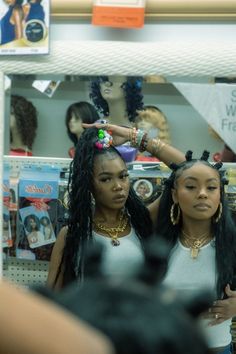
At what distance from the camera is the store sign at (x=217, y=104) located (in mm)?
564

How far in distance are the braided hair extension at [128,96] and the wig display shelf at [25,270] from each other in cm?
23

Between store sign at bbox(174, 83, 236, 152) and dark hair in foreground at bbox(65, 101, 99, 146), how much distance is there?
150 millimetres

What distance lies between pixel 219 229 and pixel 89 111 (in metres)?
0.26

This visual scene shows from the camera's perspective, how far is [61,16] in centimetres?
56

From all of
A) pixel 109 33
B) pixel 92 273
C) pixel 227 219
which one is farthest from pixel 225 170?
pixel 92 273

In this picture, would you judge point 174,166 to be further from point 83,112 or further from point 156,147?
point 83,112

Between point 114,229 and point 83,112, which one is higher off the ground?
point 83,112

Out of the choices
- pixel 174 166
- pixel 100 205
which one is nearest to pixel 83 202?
pixel 100 205

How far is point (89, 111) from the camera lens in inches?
27.8

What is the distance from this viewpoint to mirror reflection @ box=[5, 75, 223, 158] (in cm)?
58

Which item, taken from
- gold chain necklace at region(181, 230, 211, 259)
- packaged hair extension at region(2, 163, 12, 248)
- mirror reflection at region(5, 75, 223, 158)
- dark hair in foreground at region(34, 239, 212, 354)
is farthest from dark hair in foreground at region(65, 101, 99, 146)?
dark hair in foreground at region(34, 239, 212, 354)

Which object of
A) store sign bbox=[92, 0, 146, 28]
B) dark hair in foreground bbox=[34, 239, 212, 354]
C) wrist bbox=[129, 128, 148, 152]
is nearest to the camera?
dark hair in foreground bbox=[34, 239, 212, 354]

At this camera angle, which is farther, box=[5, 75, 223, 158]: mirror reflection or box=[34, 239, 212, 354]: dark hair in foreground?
box=[5, 75, 223, 158]: mirror reflection

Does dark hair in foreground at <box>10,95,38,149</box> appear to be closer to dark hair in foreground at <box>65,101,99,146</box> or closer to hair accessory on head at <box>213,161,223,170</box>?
dark hair in foreground at <box>65,101,99,146</box>
